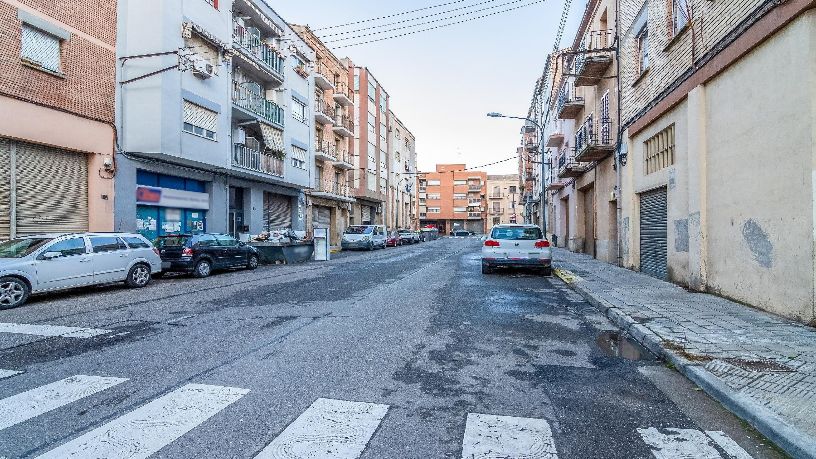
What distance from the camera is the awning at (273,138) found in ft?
80.4

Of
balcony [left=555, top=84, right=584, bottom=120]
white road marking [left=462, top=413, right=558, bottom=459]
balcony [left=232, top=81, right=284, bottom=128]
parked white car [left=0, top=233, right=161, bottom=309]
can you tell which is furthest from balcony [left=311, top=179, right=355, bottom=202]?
white road marking [left=462, top=413, right=558, bottom=459]

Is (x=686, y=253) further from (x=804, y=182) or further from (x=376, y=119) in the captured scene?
(x=376, y=119)

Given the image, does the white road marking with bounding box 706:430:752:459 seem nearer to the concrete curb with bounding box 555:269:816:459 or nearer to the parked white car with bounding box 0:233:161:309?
the concrete curb with bounding box 555:269:816:459

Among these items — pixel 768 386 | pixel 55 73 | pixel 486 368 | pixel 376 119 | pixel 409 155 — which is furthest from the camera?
pixel 409 155

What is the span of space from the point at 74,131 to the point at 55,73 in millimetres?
1661

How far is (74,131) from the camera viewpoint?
14.3 meters

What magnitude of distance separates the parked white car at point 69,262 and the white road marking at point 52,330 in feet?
8.66

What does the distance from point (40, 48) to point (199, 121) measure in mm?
6024

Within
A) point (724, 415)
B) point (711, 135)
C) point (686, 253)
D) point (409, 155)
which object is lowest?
point (724, 415)

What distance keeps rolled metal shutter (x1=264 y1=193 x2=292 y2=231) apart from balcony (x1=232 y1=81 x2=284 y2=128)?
4.22 metres

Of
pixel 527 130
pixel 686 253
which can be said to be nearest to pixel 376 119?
pixel 527 130

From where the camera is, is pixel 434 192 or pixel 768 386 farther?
pixel 434 192

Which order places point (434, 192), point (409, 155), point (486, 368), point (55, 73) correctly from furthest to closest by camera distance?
point (434, 192)
point (409, 155)
point (55, 73)
point (486, 368)

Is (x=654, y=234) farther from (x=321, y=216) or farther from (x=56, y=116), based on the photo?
(x=321, y=216)
